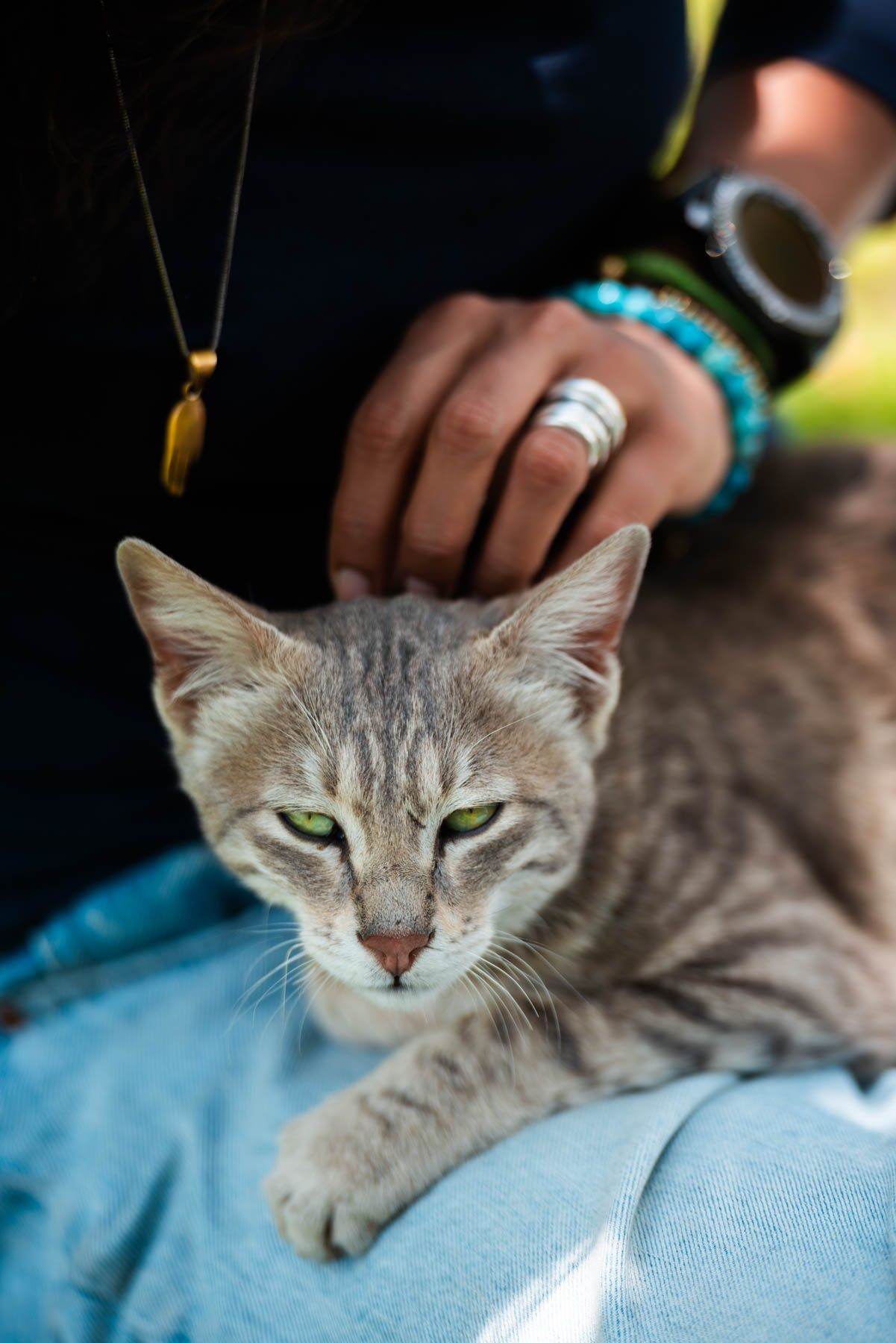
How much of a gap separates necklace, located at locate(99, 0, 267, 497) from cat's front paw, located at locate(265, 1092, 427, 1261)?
3.26ft

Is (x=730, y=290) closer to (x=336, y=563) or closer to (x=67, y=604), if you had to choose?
(x=336, y=563)

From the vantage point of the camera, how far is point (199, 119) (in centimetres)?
135

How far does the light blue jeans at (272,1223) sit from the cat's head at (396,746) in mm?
331

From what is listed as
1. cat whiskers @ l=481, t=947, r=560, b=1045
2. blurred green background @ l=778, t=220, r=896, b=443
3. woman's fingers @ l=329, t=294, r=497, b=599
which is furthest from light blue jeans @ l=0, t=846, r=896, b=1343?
blurred green background @ l=778, t=220, r=896, b=443

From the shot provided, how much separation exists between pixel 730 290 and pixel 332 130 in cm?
74

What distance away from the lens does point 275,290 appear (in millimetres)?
1484

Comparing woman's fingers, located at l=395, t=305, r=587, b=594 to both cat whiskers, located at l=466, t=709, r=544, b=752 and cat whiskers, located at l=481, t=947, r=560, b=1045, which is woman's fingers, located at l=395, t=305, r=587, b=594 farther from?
cat whiskers, located at l=481, t=947, r=560, b=1045

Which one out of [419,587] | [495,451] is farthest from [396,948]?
[495,451]

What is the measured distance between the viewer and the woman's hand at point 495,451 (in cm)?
139

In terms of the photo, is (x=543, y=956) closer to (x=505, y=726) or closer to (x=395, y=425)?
(x=505, y=726)

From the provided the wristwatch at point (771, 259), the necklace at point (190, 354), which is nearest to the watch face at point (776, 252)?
the wristwatch at point (771, 259)

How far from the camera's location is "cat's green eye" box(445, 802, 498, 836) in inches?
55.0

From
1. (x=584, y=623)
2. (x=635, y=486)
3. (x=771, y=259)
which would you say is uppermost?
(x=771, y=259)

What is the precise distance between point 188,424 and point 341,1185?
1.11m
